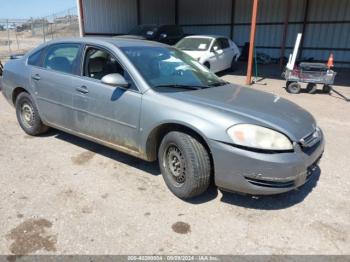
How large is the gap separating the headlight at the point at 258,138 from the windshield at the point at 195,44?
29.0 feet

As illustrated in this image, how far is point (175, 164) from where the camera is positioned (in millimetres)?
3340

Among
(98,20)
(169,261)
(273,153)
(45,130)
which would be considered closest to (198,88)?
(273,153)

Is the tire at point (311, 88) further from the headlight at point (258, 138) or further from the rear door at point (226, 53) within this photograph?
the headlight at point (258, 138)

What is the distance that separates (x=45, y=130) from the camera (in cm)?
509

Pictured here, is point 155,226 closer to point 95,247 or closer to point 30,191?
point 95,247

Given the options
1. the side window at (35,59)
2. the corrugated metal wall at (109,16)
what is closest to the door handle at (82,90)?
the side window at (35,59)

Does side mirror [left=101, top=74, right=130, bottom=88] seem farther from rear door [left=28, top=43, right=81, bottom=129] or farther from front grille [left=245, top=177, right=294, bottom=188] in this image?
front grille [left=245, top=177, right=294, bottom=188]

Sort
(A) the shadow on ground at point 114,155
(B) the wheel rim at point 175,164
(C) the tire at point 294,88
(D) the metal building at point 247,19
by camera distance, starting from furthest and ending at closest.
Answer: (D) the metal building at point 247,19, (C) the tire at point 294,88, (A) the shadow on ground at point 114,155, (B) the wheel rim at point 175,164

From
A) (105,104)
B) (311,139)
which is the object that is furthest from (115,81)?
(311,139)

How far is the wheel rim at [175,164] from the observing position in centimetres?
321

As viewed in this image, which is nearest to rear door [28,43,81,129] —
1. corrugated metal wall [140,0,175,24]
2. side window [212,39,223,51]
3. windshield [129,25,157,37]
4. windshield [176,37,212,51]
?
windshield [176,37,212,51]

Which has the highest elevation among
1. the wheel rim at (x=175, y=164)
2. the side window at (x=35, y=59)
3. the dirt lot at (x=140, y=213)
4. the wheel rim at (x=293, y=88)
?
the side window at (x=35, y=59)

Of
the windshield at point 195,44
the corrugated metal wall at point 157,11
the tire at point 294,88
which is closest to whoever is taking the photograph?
the tire at point 294,88

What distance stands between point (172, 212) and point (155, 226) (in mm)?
283
